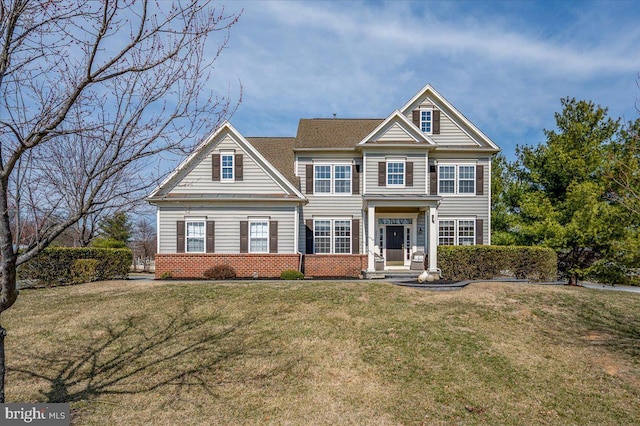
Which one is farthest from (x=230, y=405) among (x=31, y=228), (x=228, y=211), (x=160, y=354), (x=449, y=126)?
(x=449, y=126)

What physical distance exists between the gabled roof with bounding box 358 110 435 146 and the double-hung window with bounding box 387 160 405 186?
1.40 metres

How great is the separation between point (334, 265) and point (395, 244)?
367 centimetres

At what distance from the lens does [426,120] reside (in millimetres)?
20344

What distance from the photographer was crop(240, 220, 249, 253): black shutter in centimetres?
1781

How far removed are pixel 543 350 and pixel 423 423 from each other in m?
4.18

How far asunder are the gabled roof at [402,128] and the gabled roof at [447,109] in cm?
138

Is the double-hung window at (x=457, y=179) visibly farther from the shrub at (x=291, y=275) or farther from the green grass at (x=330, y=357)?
the shrub at (x=291, y=275)

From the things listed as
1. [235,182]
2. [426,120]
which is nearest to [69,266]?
[235,182]

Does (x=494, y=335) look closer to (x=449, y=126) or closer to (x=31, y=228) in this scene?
(x=31, y=228)

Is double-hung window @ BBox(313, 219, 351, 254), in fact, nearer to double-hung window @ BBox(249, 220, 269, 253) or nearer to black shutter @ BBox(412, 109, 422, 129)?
double-hung window @ BBox(249, 220, 269, 253)

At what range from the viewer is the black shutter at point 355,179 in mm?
19781

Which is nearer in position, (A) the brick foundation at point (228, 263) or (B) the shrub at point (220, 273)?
(B) the shrub at point (220, 273)

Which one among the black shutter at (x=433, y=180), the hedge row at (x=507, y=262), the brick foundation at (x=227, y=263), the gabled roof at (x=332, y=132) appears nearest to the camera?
the hedge row at (x=507, y=262)

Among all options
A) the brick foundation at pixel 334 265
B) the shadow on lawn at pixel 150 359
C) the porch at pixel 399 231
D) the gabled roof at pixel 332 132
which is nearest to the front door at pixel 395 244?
the porch at pixel 399 231
